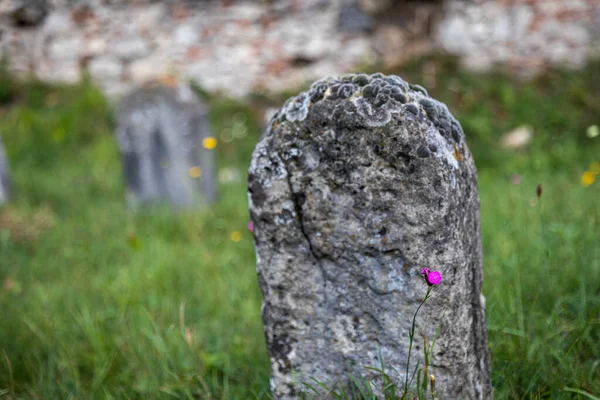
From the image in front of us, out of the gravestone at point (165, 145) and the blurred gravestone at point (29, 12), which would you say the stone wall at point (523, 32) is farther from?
the blurred gravestone at point (29, 12)

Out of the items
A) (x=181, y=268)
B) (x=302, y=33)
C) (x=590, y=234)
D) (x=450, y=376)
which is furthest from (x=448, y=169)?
(x=302, y=33)

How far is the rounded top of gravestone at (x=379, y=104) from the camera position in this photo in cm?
128

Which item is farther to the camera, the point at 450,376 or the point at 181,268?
the point at 181,268

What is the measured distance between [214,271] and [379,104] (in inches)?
82.6

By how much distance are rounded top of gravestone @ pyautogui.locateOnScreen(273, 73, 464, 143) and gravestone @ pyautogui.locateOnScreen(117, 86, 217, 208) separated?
143 inches

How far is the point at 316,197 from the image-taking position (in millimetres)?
1363

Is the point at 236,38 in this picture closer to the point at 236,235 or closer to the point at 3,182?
the point at 3,182

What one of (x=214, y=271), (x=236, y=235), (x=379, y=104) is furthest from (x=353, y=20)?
(x=379, y=104)

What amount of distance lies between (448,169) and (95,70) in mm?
8223

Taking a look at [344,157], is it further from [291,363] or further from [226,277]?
[226,277]

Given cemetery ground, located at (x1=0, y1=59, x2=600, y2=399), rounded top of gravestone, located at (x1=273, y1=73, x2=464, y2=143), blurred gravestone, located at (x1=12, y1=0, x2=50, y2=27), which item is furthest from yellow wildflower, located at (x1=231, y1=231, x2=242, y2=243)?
blurred gravestone, located at (x1=12, y1=0, x2=50, y2=27)

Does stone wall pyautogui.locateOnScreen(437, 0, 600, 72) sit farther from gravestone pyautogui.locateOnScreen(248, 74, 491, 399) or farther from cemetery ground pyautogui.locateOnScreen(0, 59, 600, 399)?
gravestone pyautogui.locateOnScreen(248, 74, 491, 399)

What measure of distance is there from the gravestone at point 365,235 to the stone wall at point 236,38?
6.79 meters

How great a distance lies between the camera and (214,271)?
10.3 feet
